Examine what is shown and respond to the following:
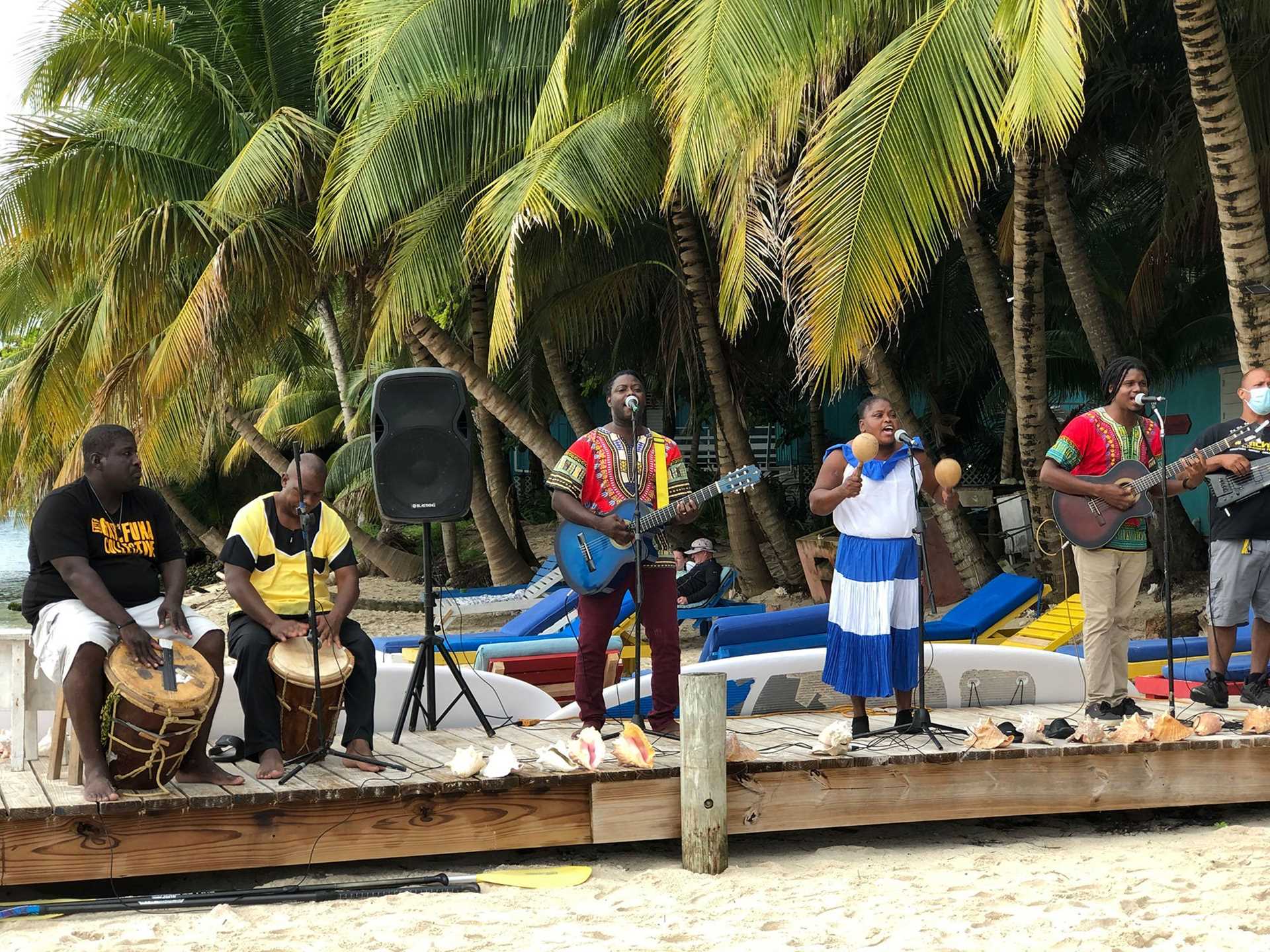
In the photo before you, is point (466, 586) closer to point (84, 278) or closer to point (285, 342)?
point (285, 342)

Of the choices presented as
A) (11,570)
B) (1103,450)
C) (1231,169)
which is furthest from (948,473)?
(11,570)

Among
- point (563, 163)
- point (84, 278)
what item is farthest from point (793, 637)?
point (84, 278)

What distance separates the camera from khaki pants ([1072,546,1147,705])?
650cm

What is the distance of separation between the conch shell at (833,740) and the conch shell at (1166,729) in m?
1.45

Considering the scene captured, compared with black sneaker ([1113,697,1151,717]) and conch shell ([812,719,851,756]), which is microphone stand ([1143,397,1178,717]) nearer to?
black sneaker ([1113,697,1151,717])

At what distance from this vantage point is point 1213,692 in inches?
277

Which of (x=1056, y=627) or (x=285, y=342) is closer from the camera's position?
(x=1056, y=627)

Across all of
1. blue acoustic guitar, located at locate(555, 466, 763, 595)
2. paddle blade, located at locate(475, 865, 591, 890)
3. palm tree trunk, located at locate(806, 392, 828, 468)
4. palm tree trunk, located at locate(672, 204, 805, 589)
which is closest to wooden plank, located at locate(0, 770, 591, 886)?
paddle blade, located at locate(475, 865, 591, 890)

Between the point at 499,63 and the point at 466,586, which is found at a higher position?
the point at 499,63

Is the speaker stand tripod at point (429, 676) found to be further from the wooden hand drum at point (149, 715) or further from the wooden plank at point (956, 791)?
→ the wooden hand drum at point (149, 715)

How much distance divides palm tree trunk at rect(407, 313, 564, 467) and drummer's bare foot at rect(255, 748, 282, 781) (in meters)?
8.84

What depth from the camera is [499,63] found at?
11.7m

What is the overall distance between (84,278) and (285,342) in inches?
179

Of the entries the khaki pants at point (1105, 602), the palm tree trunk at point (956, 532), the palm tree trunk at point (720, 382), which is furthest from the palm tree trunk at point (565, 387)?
the khaki pants at point (1105, 602)
